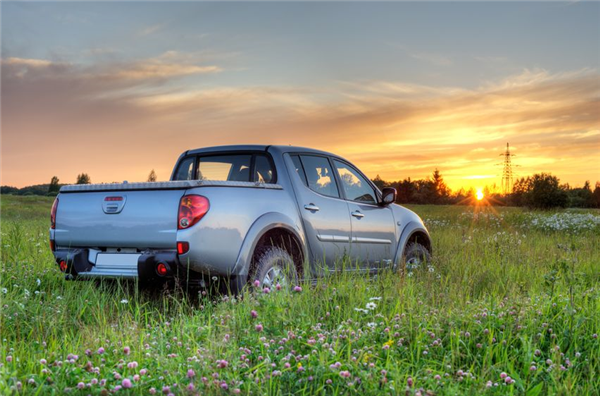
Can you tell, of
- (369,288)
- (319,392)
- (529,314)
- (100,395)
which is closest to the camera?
(100,395)

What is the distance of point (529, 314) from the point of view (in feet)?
16.1

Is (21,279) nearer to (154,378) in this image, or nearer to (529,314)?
(154,378)

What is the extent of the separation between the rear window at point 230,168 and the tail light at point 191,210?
54.0 inches

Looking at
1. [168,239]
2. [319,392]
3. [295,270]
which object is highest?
[168,239]

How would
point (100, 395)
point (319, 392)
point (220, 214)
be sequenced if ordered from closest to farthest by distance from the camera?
point (100, 395), point (319, 392), point (220, 214)

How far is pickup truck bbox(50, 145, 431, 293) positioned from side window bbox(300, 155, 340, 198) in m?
0.01

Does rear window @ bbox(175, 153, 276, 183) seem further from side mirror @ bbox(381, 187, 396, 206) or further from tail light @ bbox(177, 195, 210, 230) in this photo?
side mirror @ bbox(381, 187, 396, 206)

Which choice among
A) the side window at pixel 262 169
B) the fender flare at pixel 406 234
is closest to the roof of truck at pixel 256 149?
the side window at pixel 262 169

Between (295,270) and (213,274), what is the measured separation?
102 centimetres

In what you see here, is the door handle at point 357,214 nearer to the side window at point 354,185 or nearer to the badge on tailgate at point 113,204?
the side window at point 354,185

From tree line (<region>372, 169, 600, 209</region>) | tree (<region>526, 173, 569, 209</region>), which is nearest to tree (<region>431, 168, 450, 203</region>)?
tree line (<region>372, 169, 600, 209</region>)

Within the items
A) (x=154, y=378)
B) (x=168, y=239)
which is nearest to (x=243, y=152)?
(x=168, y=239)

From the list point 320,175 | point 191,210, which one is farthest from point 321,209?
point 191,210

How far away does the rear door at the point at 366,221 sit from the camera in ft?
23.7
